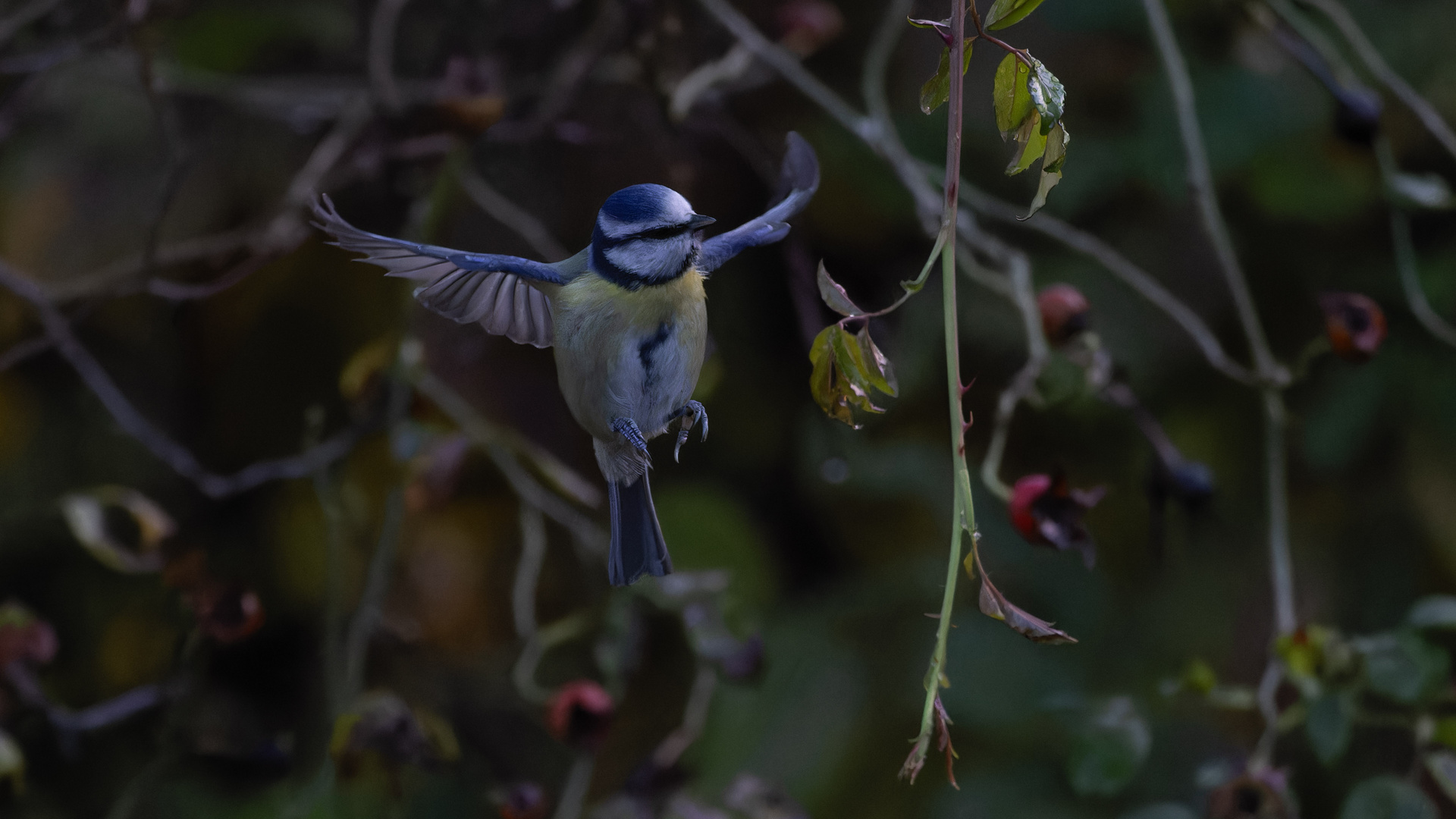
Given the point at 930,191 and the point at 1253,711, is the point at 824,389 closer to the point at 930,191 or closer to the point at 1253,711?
the point at 930,191

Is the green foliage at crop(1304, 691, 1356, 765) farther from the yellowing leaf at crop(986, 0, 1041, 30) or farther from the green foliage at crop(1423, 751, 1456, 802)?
the yellowing leaf at crop(986, 0, 1041, 30)

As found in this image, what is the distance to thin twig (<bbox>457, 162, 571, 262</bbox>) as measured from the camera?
0.58 meters

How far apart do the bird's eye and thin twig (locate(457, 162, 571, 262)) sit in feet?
1.20

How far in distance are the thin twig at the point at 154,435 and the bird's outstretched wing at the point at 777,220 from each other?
1.86 ft

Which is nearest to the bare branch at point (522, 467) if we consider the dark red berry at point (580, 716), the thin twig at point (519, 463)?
the thin twig at point (519, 463)

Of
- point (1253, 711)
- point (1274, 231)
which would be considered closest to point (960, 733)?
point (1253, 711)

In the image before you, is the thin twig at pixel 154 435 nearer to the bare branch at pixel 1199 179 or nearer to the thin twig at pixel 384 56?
the thin twig at pixel 384 56

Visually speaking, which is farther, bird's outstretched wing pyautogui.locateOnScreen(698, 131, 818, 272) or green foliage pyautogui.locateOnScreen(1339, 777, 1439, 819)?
green foliage pyautogui.locateOnScreen(1339, 777, 1439, 819)

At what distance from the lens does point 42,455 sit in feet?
2.50

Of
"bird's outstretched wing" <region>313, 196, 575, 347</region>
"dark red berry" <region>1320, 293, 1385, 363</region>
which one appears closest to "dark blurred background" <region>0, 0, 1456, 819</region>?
"dark red berry" <region>1320, 293, 1385, 363</region>

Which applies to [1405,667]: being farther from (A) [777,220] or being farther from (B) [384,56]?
(B) [384,56]

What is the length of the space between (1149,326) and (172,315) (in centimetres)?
71

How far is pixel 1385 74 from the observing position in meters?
0.69

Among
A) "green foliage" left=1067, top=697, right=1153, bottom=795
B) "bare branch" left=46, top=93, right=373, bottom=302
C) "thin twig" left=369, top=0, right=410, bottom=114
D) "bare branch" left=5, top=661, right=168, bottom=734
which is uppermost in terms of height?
"thin twig" left=369, top=0, right=410, bottom=114
